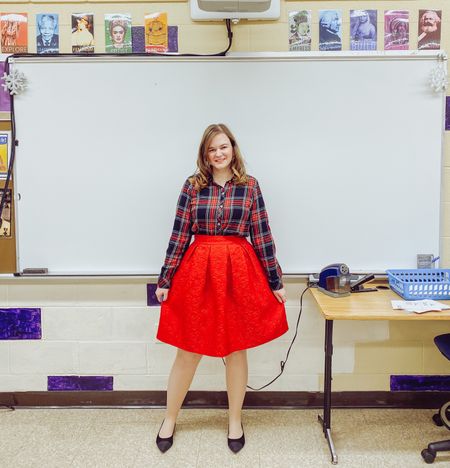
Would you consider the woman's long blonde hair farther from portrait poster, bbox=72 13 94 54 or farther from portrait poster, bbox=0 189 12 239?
portrait poster, bbox=0 189 12 239

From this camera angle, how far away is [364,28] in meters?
2.22

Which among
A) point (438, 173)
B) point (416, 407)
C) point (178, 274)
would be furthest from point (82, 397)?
point (438, 173)

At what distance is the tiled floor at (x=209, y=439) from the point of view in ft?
6.52

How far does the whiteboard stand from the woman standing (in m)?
0.28

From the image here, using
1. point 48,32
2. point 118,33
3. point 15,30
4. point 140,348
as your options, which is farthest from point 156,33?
point 140,348

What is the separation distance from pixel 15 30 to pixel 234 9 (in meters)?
1.12

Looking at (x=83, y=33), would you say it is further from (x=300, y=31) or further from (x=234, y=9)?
(x=300, y=31)

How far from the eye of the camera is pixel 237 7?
6.99ft

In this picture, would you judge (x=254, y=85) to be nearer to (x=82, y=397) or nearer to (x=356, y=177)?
(x=356, y=177)

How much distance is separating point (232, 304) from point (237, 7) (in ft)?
4.65

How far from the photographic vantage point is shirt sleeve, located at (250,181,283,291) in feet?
6.64

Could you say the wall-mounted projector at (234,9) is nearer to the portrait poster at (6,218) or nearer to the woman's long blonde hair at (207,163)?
the woman's long blonde hair at (207,163)

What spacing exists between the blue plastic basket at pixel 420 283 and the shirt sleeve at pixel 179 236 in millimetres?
1016

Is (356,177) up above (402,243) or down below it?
above
